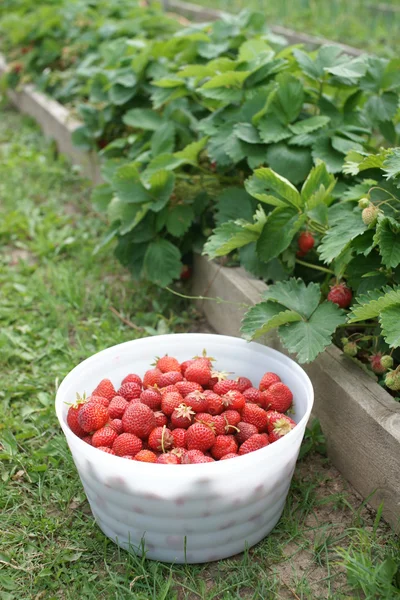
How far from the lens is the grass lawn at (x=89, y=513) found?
147cm

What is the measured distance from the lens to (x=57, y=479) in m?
1.78

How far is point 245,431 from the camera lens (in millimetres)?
1592

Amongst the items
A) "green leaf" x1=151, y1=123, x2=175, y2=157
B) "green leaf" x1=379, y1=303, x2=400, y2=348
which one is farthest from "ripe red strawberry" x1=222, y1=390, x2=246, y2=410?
"green leaf" x1=151, y1=123, x2=175, y2=157

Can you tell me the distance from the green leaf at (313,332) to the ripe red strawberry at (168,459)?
Result: 0.37m

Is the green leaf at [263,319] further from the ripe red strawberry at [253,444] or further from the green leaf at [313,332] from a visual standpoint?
the ripe red strawberry at [253,444]

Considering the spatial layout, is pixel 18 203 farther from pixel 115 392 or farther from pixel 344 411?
pixel 344 411

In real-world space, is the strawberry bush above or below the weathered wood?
above

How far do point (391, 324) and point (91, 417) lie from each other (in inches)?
27.8

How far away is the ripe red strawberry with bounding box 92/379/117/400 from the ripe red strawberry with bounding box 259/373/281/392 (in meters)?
0.38

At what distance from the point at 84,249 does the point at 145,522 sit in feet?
5.83

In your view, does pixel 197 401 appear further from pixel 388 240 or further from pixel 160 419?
pixel 388 240

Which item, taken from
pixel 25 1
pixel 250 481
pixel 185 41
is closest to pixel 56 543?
pixel 250 481

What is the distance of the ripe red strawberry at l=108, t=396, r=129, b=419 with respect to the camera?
5.39 feet

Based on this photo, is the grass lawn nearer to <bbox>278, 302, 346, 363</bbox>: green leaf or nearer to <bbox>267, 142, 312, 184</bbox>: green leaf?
<bbox>278, 302, 346, 363</bbox>: green leaf
